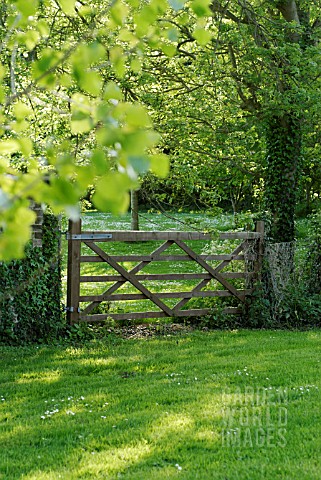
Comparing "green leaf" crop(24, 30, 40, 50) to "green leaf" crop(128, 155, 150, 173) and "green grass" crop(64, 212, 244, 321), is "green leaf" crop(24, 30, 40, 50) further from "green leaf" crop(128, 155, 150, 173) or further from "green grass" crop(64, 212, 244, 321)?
"green grass" crop(64, 212, 244, 321)

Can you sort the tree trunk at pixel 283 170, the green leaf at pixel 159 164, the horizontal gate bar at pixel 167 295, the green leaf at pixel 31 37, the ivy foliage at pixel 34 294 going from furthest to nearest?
1. the tree trunk at pixel 283 170
2. the horizontal gate bar at pixel 167 295
3. the ivy foliage at pixel 34 294
4. the green leaf at pixel 31 37
5. the green leaf at pixel 159 164

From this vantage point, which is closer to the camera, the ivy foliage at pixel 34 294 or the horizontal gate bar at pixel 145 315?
the ivy foliage at pixel 34 294

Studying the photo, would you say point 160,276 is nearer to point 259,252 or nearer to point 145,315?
point 145,315

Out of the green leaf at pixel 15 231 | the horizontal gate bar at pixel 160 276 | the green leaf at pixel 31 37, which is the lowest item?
the horizontal gate bar at pixel 160 276

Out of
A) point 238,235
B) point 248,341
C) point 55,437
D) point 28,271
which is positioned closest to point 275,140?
point 238,235

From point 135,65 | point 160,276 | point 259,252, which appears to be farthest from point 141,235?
point 135,65

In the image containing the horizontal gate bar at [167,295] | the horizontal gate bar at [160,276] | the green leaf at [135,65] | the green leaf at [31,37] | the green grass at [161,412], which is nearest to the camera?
the green leaf at [135,65]

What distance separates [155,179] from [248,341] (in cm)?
328

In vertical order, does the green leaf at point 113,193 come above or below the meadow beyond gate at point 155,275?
above

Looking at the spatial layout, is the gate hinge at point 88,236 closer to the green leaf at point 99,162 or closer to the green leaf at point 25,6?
the green leaf at point 25,6

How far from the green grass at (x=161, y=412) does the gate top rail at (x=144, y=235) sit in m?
1.61

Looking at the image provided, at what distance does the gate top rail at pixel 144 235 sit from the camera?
9.28 metres

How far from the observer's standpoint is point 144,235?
31.8 feet

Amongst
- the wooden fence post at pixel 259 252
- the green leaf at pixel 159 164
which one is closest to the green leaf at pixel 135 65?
the green leaf at pixel 159 164
